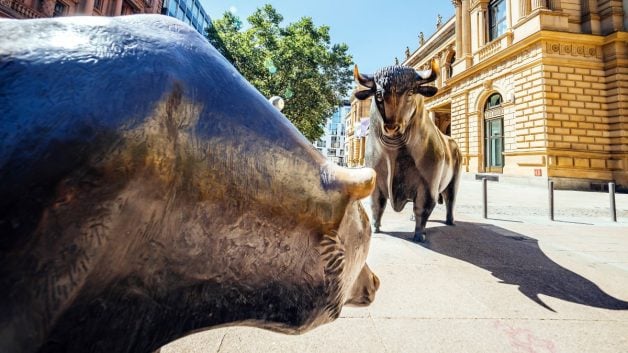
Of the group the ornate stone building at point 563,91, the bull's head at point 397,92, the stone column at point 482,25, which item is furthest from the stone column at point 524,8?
the bull's head at point 397,92

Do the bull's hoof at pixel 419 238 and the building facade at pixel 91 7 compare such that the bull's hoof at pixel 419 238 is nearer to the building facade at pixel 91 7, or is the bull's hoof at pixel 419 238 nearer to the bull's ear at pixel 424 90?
the bull's ear at pixel 424 90

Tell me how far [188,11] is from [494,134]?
129 ft

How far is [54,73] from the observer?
412 millimetres

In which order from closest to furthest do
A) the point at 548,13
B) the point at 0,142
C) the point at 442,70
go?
the point at 0,142 < the point at 548,13 < the point at 442,70

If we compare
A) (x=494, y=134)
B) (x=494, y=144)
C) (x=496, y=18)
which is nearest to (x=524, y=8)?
(x=496, y=18)

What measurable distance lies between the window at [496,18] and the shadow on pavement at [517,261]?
19.6m

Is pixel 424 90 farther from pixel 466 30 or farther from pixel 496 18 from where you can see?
pixel 466 30

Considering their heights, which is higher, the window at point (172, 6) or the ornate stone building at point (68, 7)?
the window at point (172, 6)

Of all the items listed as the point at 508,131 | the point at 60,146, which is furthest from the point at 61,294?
the point at 508,131

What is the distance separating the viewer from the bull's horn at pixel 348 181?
647 mm

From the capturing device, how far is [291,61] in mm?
18703

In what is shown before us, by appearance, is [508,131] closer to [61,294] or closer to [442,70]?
[442,70]

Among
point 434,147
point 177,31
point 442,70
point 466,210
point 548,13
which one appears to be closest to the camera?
point 177,31

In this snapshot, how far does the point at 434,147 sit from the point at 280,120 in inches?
118
